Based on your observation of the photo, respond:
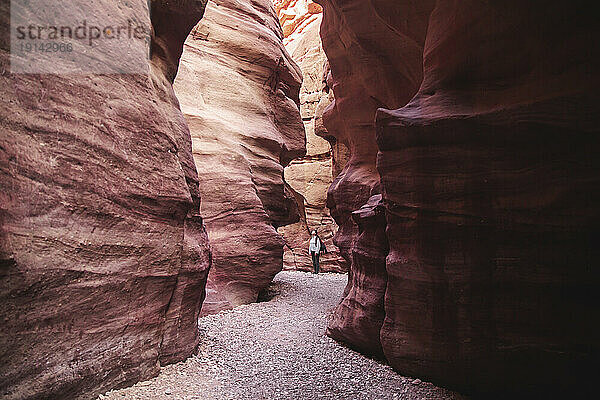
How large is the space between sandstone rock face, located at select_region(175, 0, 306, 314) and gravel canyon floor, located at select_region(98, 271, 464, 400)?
1.79 m

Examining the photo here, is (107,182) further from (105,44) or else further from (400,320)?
(400,320)

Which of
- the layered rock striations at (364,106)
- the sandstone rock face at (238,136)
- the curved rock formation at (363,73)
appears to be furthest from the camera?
the sandstone rock face at (238,136)

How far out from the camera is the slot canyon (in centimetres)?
332

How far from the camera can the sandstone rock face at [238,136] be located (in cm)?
899

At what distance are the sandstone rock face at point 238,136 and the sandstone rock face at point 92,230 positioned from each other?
3.58m

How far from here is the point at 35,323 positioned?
3.17 metres

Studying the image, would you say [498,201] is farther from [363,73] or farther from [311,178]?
[311,178]

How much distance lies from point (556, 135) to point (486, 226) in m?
1.06

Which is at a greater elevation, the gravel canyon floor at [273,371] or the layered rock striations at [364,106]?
the layered rock striations at [364,106]
